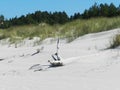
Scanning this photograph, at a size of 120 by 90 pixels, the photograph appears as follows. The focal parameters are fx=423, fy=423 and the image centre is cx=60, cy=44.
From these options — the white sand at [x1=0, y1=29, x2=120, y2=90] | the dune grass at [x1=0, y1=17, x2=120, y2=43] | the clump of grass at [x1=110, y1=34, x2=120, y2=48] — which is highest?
the dune grass at [x1=0, y1=17, x2=120, y2=43]

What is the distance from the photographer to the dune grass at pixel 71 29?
13.5 meters

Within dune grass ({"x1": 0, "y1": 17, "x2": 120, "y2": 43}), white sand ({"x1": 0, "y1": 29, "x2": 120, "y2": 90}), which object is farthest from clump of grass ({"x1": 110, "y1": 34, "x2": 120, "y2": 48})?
dune grass ({"x1": 0, "y1": 17, "x2": 120, "y2": 43})

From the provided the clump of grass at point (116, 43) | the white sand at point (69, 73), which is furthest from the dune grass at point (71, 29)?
the white sand at point (69, 73)

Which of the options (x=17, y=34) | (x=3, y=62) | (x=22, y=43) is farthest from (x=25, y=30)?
(x=3, y=62)

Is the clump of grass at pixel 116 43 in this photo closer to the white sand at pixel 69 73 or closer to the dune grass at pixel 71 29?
the white sand at pixel 69 73

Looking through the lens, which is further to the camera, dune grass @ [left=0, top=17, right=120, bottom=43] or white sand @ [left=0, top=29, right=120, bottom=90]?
dune grass @ [left=0, top=17, right=120, bottom=43]

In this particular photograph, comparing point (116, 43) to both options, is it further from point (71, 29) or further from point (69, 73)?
point (71, 29)

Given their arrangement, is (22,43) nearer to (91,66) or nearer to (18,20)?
(91,66)

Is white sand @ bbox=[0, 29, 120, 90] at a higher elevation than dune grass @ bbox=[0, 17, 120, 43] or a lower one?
lower

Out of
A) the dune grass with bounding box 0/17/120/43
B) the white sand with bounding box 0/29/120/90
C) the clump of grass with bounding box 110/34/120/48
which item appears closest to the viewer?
the white sand with bounding box 0/29/120/90

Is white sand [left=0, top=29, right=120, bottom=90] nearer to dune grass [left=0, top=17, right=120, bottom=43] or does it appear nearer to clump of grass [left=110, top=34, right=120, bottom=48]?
clump of grass [left=110, top=34, right=120, bottom=48]

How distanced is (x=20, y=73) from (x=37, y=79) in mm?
→ 1056

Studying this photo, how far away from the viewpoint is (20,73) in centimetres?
789

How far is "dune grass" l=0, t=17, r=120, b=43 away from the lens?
13539mm
